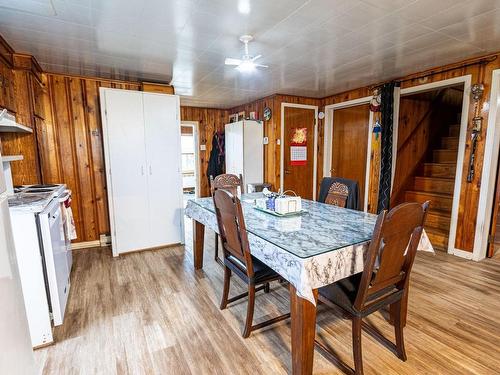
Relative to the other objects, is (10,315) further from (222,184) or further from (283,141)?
(283,141)

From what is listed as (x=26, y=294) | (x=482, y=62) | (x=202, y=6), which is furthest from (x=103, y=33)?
(x=482, y=62)

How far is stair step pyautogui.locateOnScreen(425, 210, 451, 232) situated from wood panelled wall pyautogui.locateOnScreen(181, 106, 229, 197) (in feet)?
14.3

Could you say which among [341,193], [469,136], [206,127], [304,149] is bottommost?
[341,193]

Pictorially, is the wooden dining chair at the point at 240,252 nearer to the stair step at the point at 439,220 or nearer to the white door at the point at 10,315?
the white door at the point at 10,315

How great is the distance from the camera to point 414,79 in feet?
11.3

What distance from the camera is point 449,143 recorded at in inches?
181

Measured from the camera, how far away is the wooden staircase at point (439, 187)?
3727 millimetres

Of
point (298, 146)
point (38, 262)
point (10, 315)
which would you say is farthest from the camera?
point (298, 146)

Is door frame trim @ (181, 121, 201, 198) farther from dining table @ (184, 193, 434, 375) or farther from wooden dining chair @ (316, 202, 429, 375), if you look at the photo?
wooden dining chair @ (316, 202, 429, 375)

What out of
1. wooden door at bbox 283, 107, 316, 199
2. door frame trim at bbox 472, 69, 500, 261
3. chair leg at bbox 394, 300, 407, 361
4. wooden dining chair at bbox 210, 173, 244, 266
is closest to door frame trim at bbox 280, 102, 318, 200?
wooden door at bbox 283, 107, 316, 199

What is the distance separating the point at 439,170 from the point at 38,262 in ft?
17.5

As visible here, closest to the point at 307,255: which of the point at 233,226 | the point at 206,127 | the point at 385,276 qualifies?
the point at 385,276

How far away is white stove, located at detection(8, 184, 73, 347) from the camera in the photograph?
1.70 m

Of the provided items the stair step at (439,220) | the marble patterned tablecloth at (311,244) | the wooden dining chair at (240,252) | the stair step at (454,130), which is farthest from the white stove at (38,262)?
the stair step at (454,130)
